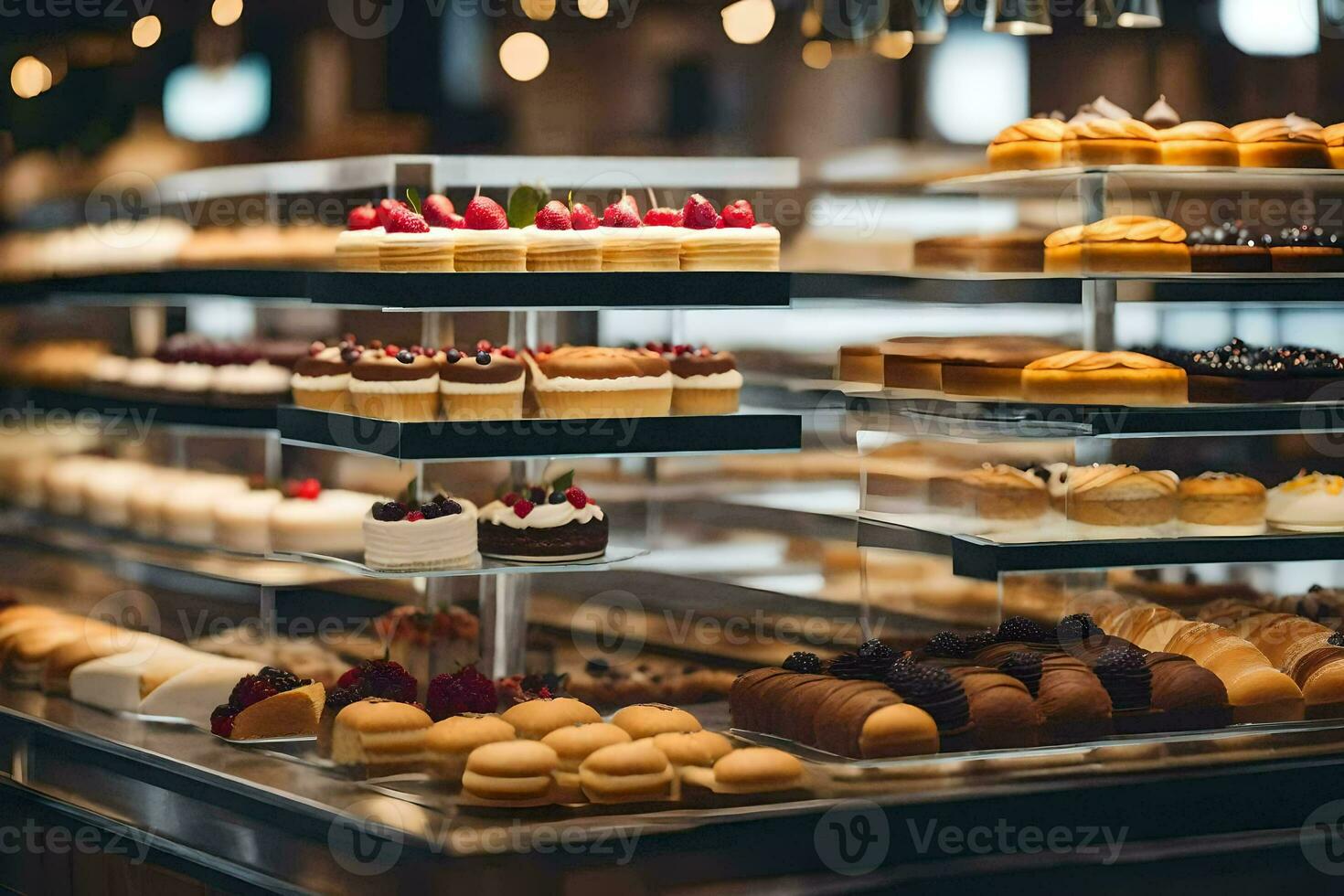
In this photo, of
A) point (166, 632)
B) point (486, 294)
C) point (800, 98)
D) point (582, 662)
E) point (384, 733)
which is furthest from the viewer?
point (166, 632)

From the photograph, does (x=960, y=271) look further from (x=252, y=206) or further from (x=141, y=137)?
(x=141, y=137)

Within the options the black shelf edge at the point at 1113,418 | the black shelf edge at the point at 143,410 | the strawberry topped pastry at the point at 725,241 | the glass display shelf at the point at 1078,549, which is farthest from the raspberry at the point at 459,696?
the black shelf edge at the point at 143,410

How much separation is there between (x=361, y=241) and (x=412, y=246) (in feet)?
0.63

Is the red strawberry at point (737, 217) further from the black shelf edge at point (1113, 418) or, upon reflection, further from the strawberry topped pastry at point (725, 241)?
the black shelf edge at point (1113, 418)

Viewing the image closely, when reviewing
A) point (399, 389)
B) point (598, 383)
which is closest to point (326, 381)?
point (399, 389)

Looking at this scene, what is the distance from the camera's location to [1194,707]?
4.86 m

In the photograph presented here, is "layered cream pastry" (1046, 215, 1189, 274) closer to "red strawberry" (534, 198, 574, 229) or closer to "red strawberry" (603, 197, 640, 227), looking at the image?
"red strawberry" (603, 197, 640, 227)

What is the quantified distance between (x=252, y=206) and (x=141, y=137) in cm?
82

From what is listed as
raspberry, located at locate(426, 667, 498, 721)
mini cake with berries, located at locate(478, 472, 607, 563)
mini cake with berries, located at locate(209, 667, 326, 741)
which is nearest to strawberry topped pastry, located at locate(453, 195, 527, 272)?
mini cake with berries, located at locate(478, 472, 607, 563)

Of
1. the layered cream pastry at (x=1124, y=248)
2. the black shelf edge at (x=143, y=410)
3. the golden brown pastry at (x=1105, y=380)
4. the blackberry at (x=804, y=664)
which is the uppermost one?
the layered cream pastry at (x=1124, y=248)

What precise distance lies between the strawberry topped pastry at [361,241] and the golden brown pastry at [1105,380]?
1.91m

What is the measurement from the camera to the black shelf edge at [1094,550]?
16.6 ft

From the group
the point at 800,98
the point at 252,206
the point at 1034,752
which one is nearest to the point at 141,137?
the point at 252,206

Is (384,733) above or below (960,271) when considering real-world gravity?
below
